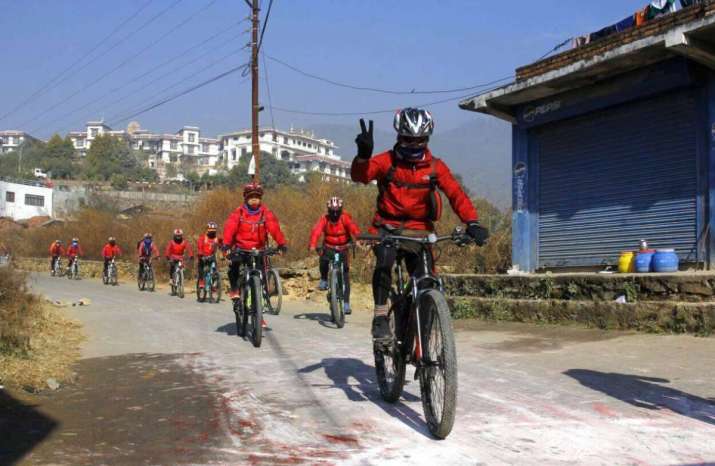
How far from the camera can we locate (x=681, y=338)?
351 inches

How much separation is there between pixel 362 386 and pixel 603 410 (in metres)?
2.07

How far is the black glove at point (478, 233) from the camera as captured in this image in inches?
193

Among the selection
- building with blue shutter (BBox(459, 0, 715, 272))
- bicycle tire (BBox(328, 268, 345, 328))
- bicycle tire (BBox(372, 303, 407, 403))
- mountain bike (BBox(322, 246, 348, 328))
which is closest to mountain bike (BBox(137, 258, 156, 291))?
mountain bike (BBox(322, 246, 348, 328))

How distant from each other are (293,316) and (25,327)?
5.99 metres

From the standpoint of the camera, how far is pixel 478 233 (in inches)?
194

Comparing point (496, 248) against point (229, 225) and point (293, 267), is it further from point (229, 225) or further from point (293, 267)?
point (229, 225)

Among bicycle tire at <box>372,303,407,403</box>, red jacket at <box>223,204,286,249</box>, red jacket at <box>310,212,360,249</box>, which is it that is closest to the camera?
bicycle tire at <box>372,303,407,403</box>

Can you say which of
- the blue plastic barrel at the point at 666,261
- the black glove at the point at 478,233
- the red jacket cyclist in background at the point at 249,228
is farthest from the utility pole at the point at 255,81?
the black glove at the point at 478,233

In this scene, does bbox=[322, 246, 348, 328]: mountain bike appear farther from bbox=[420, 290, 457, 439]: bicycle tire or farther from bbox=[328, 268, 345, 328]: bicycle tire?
bbox=[420, 290, 457, 439]: bicycle tire

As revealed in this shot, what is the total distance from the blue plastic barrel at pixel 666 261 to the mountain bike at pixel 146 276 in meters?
17.5

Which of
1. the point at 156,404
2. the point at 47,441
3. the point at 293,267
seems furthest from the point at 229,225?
the point at 293,267

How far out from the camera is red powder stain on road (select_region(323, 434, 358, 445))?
4414 millimetres

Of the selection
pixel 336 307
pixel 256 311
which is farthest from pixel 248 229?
pixel 336 307

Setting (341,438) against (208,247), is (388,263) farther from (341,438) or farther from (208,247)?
(208,247)
